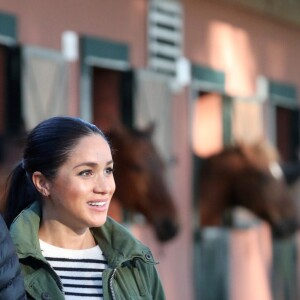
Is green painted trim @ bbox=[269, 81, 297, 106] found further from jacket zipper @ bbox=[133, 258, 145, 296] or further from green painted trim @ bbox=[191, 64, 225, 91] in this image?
jacket zipper @ bbox=[133, 258, 145, 296]

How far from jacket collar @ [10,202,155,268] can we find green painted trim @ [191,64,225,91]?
7.39 metres

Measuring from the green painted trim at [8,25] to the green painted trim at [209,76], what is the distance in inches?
105

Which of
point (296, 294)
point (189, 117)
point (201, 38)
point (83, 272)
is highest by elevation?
point (201, 38)

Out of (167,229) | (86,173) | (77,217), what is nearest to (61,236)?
(77,217)

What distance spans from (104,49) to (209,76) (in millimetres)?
1861

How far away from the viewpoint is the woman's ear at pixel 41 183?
3074 mm

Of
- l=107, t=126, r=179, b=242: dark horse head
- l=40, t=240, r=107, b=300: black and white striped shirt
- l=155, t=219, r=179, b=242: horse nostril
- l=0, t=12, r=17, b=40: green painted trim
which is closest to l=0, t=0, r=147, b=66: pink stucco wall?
l=0, t=12, r=17, b=40: green painted trim

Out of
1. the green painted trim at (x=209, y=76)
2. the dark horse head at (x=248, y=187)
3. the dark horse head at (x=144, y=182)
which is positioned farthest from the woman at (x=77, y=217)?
the dark horse head at (x=248, y=187)

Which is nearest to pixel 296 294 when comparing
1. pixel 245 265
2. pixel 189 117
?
pixel 245 265

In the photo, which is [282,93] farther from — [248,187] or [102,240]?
[102,240]

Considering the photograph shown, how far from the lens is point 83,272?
3.01m

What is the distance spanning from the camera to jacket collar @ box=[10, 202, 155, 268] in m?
2.92

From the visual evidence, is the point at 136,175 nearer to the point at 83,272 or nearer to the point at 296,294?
the point at 296,294

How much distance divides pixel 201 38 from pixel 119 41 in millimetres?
1457
